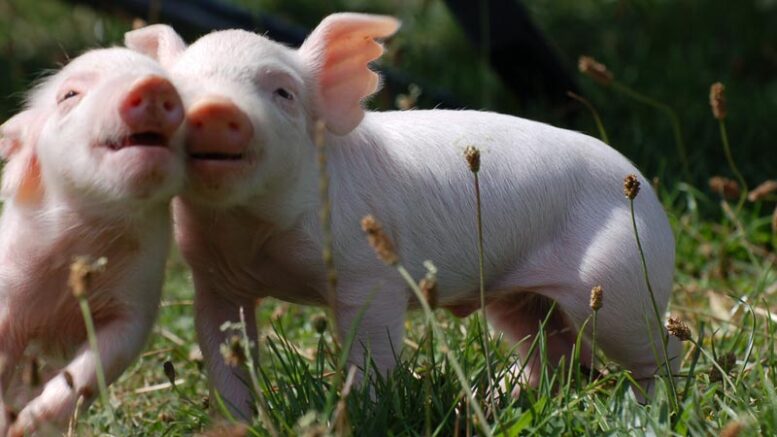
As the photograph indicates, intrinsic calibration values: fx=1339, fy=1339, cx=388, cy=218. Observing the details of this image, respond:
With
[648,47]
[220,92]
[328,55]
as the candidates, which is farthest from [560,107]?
[220,92]

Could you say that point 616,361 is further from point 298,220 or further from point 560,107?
point 560,107

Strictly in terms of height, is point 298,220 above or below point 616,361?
above

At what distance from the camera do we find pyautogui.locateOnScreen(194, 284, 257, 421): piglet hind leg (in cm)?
380

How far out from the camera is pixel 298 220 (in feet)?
12.0

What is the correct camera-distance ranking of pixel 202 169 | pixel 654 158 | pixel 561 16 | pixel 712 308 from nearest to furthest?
pixel 202 169 → pixel 712 308 → pixel 654 158 → pixel 561 16

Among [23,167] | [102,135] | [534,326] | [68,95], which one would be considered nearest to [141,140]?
[102,135]

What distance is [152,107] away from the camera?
3.10 m

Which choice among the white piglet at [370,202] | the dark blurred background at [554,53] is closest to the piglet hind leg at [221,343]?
the white piglet at [370,202]

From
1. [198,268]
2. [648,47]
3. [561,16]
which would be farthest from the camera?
[561,16]

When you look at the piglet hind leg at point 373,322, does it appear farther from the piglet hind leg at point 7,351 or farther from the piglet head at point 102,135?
the piglet hind leg at point 7,351

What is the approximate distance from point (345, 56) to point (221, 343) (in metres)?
0.90

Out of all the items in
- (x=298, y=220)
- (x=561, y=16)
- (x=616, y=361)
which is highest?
(x=298, y=220)

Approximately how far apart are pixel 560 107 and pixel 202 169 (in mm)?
4009

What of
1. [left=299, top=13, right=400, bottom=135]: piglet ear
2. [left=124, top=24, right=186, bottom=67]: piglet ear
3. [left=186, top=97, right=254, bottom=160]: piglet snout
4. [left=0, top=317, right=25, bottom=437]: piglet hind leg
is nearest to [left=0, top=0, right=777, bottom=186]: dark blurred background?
[left=124, top=24, right=186, bottom=67]: piglet ear
